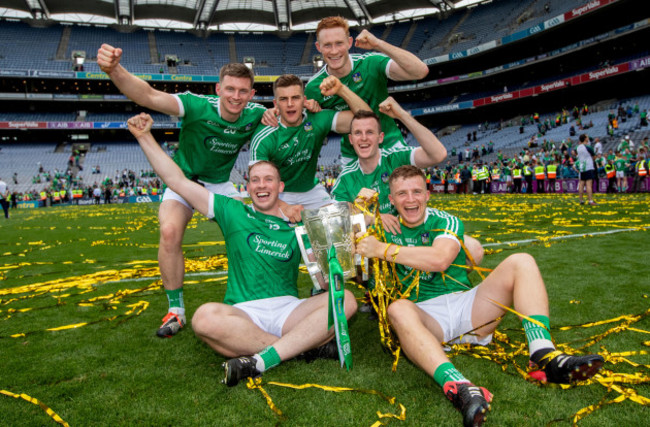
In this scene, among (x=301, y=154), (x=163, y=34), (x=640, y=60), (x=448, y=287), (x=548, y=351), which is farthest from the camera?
(x=163, y=34)

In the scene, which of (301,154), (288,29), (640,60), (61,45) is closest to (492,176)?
(640,60)

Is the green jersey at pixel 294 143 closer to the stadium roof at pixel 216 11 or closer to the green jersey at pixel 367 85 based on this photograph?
the green jersey at pixel 367 85

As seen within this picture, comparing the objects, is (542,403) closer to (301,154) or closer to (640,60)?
(301,154)

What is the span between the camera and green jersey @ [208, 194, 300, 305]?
2.98 metres

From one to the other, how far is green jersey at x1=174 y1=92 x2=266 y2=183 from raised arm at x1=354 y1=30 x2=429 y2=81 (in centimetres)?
129

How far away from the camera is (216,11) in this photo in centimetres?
4638

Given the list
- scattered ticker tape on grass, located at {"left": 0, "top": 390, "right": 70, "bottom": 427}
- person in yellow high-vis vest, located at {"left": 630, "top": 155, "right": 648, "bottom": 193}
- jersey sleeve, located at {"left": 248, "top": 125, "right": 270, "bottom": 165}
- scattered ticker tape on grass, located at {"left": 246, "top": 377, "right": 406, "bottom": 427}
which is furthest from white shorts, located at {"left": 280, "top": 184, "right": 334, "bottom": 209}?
person in yellow high-vis vest, located at {"left": 630, "top": 155, "right": 648, "bottom": 193}

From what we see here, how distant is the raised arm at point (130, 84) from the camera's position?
3.04 metres

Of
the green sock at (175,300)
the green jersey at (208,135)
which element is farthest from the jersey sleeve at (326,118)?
the green sock at (175,300)

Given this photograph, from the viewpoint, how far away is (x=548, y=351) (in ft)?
7.07

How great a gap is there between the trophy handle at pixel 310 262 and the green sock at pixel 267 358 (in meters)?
0.48

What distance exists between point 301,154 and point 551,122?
33982mm

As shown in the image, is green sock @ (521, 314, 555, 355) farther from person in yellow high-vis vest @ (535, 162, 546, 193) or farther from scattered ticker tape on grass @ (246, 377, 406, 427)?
person in yellow high-vis vest @ (535, 162, 546, 193)

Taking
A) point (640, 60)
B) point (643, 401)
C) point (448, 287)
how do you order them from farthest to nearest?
point (640, 60), point (448, 287), point (643, 401)
